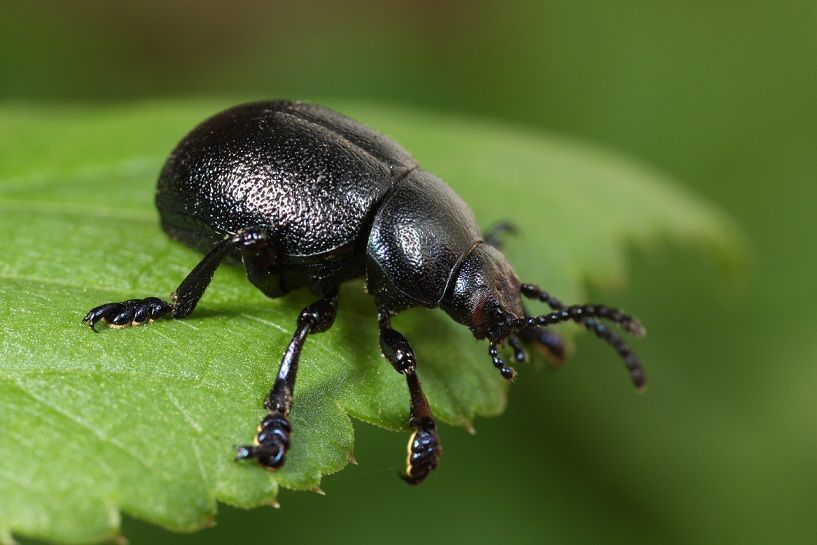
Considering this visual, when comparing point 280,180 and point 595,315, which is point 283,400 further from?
point 595,315

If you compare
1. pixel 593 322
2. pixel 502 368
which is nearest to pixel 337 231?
pixel 502 368

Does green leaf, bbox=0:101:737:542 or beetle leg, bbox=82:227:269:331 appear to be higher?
beetle leg, bbox=82:227:269:331

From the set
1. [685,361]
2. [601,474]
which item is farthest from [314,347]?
[685,361]

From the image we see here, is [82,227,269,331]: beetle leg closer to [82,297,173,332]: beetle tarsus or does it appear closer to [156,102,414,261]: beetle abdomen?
[82,297,173,332]: beetle tarsus

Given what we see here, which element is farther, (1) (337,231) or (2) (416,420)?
(1) (337,231)

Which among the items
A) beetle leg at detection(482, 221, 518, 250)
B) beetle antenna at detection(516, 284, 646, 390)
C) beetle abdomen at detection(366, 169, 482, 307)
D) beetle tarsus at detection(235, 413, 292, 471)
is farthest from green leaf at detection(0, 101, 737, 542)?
beetle antenna at detection(516, 284, 646, 390)

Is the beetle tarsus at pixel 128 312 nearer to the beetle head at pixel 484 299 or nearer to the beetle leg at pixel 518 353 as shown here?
the beetle head at pixel 484 299

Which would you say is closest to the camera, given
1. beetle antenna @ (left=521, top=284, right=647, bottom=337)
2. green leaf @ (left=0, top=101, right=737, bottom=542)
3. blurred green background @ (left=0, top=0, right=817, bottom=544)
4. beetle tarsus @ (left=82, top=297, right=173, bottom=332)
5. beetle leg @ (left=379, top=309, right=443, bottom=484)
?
green leaf @ (left=0, top=101, right=737, bottom=542)

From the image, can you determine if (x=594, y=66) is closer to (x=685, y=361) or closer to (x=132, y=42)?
(x=685, y=361)
